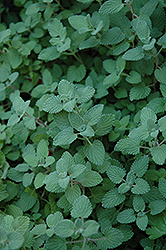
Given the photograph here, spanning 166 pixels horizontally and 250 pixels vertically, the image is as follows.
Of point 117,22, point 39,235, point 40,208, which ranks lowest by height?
point 40,208

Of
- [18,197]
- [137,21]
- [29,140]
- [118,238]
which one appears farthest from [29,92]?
[118,238]

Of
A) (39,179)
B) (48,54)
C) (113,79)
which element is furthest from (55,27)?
(39,179)

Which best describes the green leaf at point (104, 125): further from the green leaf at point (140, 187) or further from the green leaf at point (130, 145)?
the green leaf at point (140, 187)

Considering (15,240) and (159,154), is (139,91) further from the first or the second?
(15,240)

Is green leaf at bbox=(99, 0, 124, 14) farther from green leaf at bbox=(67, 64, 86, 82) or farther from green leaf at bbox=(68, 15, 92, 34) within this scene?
green leaf at bbox=(67, 64, 86, 82)

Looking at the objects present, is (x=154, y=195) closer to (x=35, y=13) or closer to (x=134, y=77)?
(x=134, y=77)

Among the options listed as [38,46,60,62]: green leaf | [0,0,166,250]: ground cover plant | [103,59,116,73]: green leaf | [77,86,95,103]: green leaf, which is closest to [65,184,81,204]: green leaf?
[0,0,166,250]: ground cover plant
